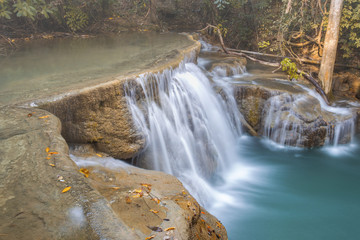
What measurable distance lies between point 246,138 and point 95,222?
251 inches

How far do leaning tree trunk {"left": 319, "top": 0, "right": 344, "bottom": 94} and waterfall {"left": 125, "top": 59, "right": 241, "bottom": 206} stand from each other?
2960 millimetres

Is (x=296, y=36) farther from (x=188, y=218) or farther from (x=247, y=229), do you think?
(x=188, y=218)

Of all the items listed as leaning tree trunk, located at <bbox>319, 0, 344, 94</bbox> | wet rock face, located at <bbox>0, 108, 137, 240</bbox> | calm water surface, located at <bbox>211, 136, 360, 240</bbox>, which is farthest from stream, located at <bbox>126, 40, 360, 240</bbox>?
wet rock face, located at <bbox>0, 108, 137, 240</bbox>

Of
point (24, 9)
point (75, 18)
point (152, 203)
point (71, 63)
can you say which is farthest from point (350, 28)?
point (75, 18)

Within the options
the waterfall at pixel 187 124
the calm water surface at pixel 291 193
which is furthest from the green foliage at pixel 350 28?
the waterfall at pixel 187 124

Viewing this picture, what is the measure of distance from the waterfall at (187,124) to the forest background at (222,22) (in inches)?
131

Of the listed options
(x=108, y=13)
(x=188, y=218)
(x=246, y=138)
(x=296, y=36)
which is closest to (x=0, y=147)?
(x=188, y=218)

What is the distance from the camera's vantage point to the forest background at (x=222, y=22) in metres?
9.33

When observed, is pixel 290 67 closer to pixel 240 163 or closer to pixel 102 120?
pixel 240 163

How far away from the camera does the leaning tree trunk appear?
310 inches

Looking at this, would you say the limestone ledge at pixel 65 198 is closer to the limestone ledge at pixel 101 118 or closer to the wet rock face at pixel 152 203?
the wet rock face at pixel 152 203

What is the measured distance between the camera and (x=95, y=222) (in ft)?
6.57

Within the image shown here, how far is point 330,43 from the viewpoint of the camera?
324 inches

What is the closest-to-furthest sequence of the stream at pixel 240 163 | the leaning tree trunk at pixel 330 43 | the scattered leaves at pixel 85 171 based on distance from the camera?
the scattered leaves at pixel 85 171
the stream at pixel 240 163
the leaning tree trunk at pixel 330 43
